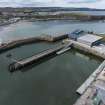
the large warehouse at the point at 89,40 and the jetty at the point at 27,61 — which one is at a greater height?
the large warehouse at the point at 89,40

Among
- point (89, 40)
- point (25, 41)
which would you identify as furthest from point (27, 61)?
point (89, 40)

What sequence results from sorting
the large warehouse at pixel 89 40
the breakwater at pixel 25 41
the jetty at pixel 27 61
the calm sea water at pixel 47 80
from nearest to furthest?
the calm sea water at pixel 47 80, the jetty at pixel 27 61, the breakwater at pixel 25 41, the large warehouse at pixel 89 40

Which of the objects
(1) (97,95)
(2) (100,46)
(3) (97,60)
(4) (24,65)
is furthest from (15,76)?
(2) (100,46)

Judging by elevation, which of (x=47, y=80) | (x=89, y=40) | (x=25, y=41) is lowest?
(x=25, y=41)

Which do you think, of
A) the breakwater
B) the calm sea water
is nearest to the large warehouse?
the calm sea water

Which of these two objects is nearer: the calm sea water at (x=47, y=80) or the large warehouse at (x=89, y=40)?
the calm sea water at (x=47, y=80)

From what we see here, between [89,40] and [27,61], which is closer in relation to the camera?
[27,61]

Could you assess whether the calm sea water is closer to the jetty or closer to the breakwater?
the jetty

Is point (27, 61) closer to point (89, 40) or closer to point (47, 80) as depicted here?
point (47, 80)

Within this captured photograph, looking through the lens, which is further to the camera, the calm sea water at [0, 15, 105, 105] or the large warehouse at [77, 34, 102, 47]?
the large warehouse at [77, 34, 102, 47]

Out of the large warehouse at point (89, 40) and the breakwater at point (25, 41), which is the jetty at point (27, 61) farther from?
the breakwater at point (25, 41)

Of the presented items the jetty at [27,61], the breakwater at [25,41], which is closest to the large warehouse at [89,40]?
the breakwater at [25,41]

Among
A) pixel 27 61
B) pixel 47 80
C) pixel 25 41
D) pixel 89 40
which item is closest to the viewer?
pixel 47 80

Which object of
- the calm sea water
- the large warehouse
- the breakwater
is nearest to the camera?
the calm sea water
